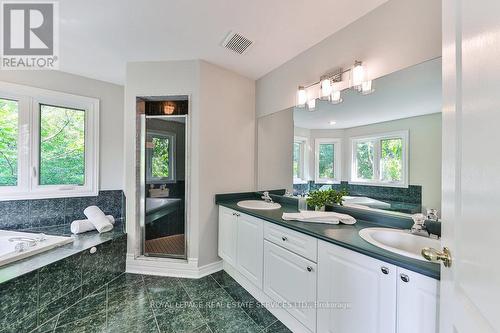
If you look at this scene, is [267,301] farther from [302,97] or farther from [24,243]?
[24,243]

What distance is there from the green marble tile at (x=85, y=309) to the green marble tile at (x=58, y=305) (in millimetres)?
40

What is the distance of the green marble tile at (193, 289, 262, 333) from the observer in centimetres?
164

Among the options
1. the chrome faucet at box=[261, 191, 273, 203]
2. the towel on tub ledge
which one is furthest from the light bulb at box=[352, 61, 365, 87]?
the chrome faucet at box=[261, 191, 273, 203]

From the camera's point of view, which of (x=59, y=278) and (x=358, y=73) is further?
(x=59, y=278)

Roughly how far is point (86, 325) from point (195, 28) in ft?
8.21

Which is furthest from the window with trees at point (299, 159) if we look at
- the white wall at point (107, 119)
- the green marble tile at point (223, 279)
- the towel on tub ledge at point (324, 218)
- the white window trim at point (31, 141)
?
the white window trim at point (31, 141)

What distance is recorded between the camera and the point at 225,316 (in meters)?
1.77

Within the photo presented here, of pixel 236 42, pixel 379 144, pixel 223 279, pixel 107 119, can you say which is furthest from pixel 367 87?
pixel 107 119

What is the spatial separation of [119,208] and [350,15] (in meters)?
3.55

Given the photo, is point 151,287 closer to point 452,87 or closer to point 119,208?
point 119,208

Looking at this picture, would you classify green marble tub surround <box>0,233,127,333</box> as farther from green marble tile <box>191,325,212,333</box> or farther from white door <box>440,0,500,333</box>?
white door <box>440,0,500,333</box>

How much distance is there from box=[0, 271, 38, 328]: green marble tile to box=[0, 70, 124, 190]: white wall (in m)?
1.68

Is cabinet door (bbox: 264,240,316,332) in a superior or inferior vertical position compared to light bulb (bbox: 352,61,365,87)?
inferior

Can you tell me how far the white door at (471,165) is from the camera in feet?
1.52
